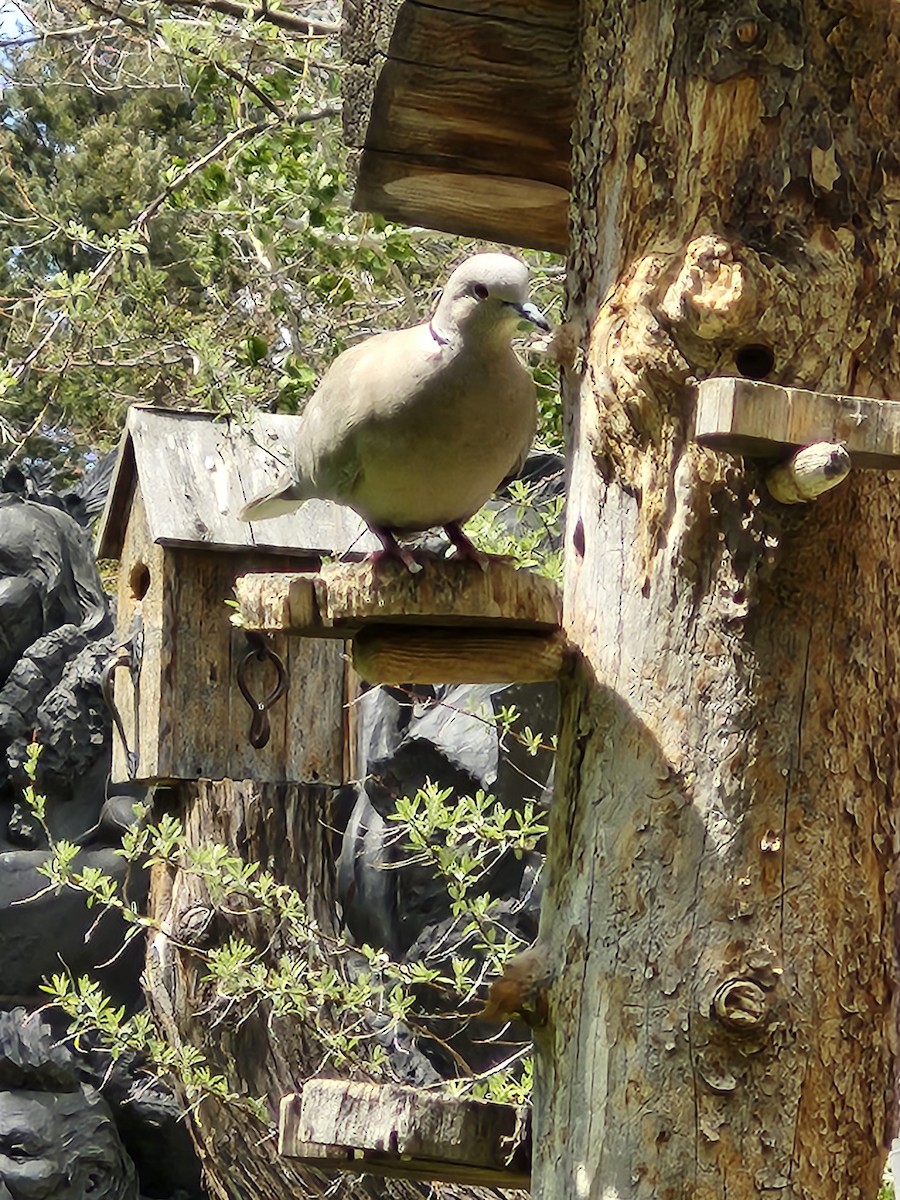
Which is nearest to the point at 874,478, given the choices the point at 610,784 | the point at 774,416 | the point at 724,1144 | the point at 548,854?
the point at 774,416

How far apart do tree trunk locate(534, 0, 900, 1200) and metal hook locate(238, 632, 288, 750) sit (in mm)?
1325

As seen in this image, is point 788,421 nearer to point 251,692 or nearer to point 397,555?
point 397,555

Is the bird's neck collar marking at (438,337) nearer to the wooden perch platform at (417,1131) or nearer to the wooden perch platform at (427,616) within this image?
the wooden perch platform at (427,616)

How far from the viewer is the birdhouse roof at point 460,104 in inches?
73.6

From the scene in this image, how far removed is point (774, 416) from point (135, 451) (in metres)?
1.96

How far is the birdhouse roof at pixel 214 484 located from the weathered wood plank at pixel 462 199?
858 millimetres

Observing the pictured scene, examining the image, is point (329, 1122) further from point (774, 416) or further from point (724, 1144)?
point (774, 416)

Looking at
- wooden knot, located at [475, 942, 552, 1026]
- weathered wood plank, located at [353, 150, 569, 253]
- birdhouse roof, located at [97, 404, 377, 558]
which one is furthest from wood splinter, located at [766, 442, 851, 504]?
birdhouse roof, located at [97, 404, 377, 558]

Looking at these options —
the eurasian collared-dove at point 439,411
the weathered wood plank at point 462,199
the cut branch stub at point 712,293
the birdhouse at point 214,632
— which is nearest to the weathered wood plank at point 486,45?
the weathered wood plank at point 462,199

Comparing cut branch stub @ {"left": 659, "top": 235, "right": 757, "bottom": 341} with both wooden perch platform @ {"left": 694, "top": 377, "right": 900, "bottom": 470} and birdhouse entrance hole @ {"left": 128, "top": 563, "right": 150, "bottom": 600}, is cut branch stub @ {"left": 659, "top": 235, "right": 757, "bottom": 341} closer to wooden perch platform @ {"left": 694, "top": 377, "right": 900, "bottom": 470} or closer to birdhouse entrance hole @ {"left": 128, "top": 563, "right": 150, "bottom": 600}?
wooden perch platform @ {"left": 694, "top": 377, "right": 900, "bottom": 470}

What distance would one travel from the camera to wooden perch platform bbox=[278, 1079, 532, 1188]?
1972 millimetres

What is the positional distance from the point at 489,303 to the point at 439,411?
128 mm

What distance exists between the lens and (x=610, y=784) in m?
1.71

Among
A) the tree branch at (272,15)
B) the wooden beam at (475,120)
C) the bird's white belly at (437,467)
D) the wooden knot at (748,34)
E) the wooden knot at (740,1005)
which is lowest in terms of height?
the wooden knot at (740,1005)
